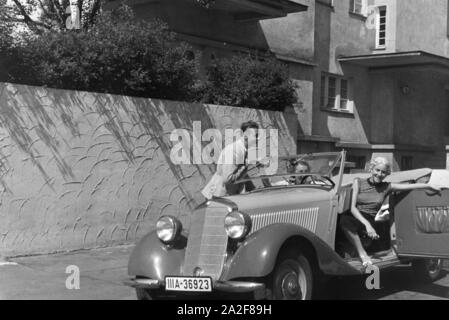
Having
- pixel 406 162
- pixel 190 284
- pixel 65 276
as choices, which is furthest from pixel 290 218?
pixel 406 162

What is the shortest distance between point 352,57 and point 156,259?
12.6 m

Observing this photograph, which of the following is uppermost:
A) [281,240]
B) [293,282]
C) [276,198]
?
[276,198]

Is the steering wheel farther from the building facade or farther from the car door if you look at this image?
the building facade

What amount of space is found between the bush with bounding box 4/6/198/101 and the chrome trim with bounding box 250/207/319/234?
16.1 ft

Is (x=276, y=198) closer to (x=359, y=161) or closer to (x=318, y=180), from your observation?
(x=318, y=180)

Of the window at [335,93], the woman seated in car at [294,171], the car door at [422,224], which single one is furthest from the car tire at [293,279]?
the window at [335,93]

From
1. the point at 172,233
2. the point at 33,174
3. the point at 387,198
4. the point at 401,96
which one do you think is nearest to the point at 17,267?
the point at 33,174

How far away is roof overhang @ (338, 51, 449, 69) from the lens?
653 inches

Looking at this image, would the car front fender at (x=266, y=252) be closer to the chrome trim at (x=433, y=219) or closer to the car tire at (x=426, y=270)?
the chrome trim at (x=433, y=219)

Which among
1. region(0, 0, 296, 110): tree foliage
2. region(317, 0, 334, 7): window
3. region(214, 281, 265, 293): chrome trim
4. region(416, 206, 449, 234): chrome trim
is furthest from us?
region(317, 0, 334, 7): window

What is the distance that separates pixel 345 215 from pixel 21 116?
478 cm

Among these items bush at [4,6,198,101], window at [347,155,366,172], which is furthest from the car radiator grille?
window at [347,155,366,172]

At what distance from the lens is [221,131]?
38.1ft

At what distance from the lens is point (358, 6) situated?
1844 cm
